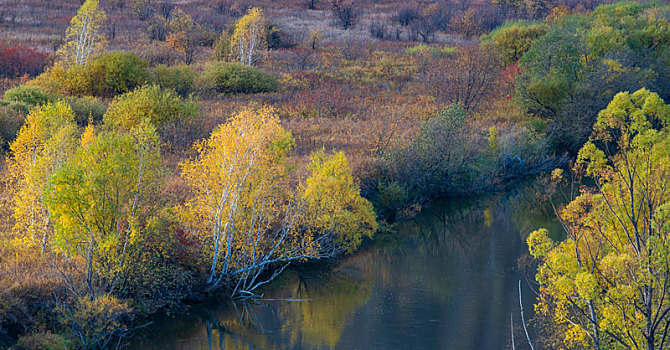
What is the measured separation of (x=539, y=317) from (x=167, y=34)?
163ft

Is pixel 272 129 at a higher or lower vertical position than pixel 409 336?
higher

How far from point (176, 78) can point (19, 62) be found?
37.6 feet

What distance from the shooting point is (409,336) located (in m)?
17.8

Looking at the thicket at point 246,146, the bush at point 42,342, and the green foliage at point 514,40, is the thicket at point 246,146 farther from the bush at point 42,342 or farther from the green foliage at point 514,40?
the green foliage at point 514,40

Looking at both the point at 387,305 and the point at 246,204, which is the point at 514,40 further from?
the point at 246,204

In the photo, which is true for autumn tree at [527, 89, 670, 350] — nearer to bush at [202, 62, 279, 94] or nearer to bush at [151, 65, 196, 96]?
bush at [151, 65, 196, 96]

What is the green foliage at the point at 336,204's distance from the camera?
22.6 metres

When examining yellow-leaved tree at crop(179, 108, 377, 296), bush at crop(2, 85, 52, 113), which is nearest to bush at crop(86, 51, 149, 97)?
bush at crop(2, 85, 52, 113)

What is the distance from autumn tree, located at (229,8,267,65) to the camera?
5212 centimetres

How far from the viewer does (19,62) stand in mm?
45812

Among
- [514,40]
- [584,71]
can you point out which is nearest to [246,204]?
[584,71]

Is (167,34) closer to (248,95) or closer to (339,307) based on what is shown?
(248,95)

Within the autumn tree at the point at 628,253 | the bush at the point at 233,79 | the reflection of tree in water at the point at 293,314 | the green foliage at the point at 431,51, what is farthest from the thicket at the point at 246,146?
the autumn tree at the point at 628,253

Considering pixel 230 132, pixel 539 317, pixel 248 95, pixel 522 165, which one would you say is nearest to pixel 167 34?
pixel 248 95
